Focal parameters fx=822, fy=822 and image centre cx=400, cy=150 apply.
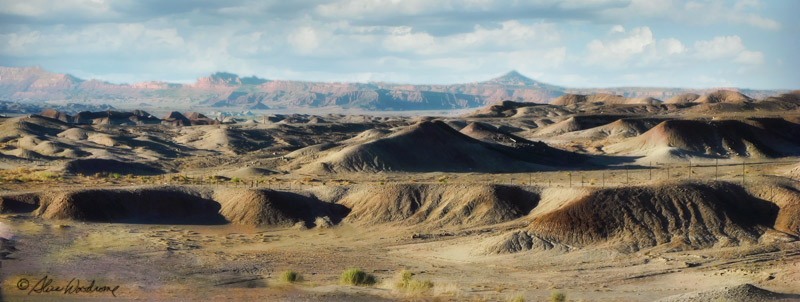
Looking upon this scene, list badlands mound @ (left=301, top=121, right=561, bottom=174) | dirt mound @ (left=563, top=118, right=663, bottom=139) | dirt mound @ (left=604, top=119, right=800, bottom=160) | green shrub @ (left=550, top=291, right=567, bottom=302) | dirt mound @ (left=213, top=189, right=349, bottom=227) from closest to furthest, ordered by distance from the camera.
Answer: green shrub @ (left=550, top=291, right=567, bottom=302)
dirt mound @ (left=213, top=189, right=349, bottom=227)
badlands mound @ (left=301, top=121, right=561, bottom=174)
dirt mound @ (left=604, top=119, right=800, bottom=160)
dirt mound @ (left=563, top=118, right=663, bottom=139)

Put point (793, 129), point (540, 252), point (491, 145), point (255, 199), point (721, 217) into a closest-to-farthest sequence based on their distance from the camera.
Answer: point (540, 252) → point (721, 217) → point (255, 199) → point (491, 145) → point (793, 129)

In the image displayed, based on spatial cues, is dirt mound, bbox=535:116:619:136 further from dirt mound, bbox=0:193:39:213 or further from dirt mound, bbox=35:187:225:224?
dirt mound, bbox=0:193:39:213

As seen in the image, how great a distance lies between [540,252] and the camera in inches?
1848

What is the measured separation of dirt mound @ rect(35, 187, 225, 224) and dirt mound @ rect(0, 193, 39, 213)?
0.59 meters

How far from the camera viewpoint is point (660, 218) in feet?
167

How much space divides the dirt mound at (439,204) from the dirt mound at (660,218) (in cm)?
633

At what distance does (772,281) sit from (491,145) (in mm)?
61718

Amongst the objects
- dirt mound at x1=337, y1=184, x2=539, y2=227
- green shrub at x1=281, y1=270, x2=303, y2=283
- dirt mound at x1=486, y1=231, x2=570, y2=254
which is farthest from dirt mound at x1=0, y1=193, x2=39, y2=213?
dirt mound at x1=486, y1=231, x2=570, y2=254

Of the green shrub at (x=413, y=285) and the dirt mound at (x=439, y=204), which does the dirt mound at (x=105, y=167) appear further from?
the green shrub at (x=413, y=285)

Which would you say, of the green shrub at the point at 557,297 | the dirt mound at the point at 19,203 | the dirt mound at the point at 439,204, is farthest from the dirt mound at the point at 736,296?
the dirt mound at the point at 19,203

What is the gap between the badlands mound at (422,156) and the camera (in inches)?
3307

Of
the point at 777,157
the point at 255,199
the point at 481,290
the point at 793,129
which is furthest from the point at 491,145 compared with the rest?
the point at 481,290

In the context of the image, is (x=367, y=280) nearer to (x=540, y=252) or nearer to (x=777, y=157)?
(x=540, y=252)

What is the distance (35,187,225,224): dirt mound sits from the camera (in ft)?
176
